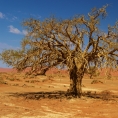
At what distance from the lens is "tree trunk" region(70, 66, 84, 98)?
21.5 meters

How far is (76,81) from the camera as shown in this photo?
22016 mm

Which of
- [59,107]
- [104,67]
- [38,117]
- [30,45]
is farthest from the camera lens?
[30,45]

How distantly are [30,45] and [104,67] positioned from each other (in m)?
6.44

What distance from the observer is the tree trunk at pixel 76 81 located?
2152cm

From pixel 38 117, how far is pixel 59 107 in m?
4.28

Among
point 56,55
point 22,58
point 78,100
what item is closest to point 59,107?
point 78,100

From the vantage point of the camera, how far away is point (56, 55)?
68.2 feet

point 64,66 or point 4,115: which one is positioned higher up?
point 64,66

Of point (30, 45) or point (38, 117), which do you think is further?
point (30, 45)

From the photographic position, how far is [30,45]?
2148cm

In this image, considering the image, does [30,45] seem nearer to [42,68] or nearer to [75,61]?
[42,68]

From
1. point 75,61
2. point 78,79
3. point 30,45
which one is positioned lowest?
point 78,79

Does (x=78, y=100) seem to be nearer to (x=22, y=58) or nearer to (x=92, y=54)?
(x=92, y=54)

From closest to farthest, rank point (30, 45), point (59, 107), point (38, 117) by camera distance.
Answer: point (38, 117)
point (59, 107)
point (30, 45)
